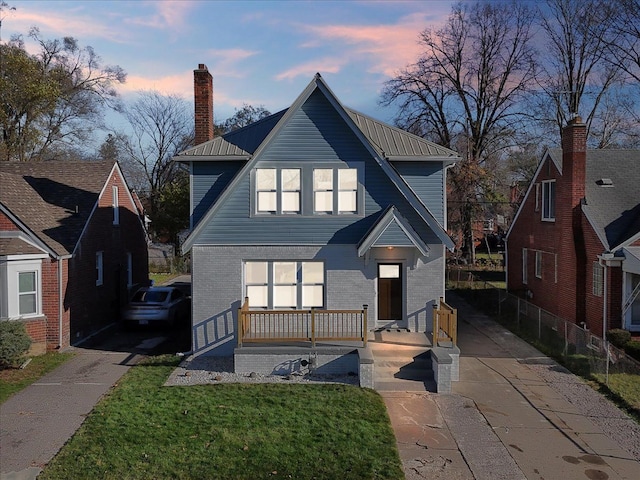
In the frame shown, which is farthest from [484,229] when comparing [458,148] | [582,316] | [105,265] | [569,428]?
[569,428]

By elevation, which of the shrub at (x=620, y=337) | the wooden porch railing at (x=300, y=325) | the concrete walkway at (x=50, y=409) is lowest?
the concrete walkway at (x=50, y=409)

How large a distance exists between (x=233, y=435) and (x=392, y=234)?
278 inches

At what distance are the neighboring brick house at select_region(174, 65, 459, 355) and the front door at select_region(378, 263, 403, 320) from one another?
30 millimetres

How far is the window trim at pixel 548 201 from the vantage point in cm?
2118

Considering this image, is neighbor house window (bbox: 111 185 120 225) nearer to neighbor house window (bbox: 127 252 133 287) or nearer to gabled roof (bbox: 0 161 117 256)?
gabled roof (bbox: 0 161 117 256)

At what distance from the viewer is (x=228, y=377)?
43.8 feet

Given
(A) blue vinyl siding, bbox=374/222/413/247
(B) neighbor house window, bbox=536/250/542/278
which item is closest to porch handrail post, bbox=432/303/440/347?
(A) blue vinyl siding, bbox=374/222/413/247

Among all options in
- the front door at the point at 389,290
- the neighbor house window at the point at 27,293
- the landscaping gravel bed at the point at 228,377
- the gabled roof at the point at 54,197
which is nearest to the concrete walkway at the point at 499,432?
the landscaping gravel bed at the point at 228,377

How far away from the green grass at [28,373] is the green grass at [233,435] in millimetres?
2525

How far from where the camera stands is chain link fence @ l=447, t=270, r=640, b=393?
13469 millimetres

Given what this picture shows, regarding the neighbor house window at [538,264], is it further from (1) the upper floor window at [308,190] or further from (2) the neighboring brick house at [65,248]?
(2) the neighboring brick house at [65,248]

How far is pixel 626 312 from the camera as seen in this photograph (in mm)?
16719

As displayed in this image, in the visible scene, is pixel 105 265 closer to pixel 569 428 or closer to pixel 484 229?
Result: pixel 569 428

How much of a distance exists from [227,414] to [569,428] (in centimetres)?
689
